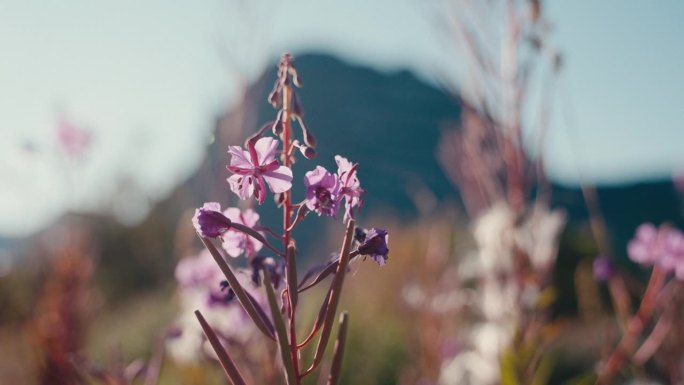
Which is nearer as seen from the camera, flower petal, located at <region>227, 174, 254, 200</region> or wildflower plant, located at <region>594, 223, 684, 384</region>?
flower petal, located at <region>227, 174, 254, 200</region>

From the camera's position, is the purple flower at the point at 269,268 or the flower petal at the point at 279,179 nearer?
the flower petal at the point at 279,179

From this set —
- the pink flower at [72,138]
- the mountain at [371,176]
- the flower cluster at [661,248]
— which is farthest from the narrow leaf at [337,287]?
the mountain at [371,176]

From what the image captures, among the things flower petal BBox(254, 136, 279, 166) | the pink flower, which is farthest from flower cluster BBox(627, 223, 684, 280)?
the pink flower

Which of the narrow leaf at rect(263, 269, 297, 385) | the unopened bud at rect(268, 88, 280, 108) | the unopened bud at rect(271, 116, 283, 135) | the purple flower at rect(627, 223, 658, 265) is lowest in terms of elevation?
the purple flower at rect(627, 223, 658, 265)

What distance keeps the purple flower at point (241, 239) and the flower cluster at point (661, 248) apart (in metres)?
1.55

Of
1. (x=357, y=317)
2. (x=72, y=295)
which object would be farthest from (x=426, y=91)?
(x=72, y=295)

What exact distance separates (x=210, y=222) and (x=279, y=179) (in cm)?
11

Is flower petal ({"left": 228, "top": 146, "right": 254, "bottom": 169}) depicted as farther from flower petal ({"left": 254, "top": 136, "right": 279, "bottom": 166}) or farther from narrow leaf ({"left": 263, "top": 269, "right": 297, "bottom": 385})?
narrow leaf ({"left": 263, "top": 269, "right": 297, "bottom": 385})

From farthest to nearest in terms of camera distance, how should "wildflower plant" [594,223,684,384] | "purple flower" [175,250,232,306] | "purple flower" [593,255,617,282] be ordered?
"purple flower" [593,255,617,282] < "wildflower plant" [594,223,684,384] < "purple flower" [175,250,232,306]

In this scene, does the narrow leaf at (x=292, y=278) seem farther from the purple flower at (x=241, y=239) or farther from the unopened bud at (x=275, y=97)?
the unopened bud at (x=275, y=97)

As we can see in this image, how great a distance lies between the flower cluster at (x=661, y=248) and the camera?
2172 millimetres

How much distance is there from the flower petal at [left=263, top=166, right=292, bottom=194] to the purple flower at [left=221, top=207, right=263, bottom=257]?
0.11 m

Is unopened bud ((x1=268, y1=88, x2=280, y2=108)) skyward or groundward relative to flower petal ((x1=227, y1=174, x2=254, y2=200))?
skyward

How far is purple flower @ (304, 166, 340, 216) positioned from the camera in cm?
93
